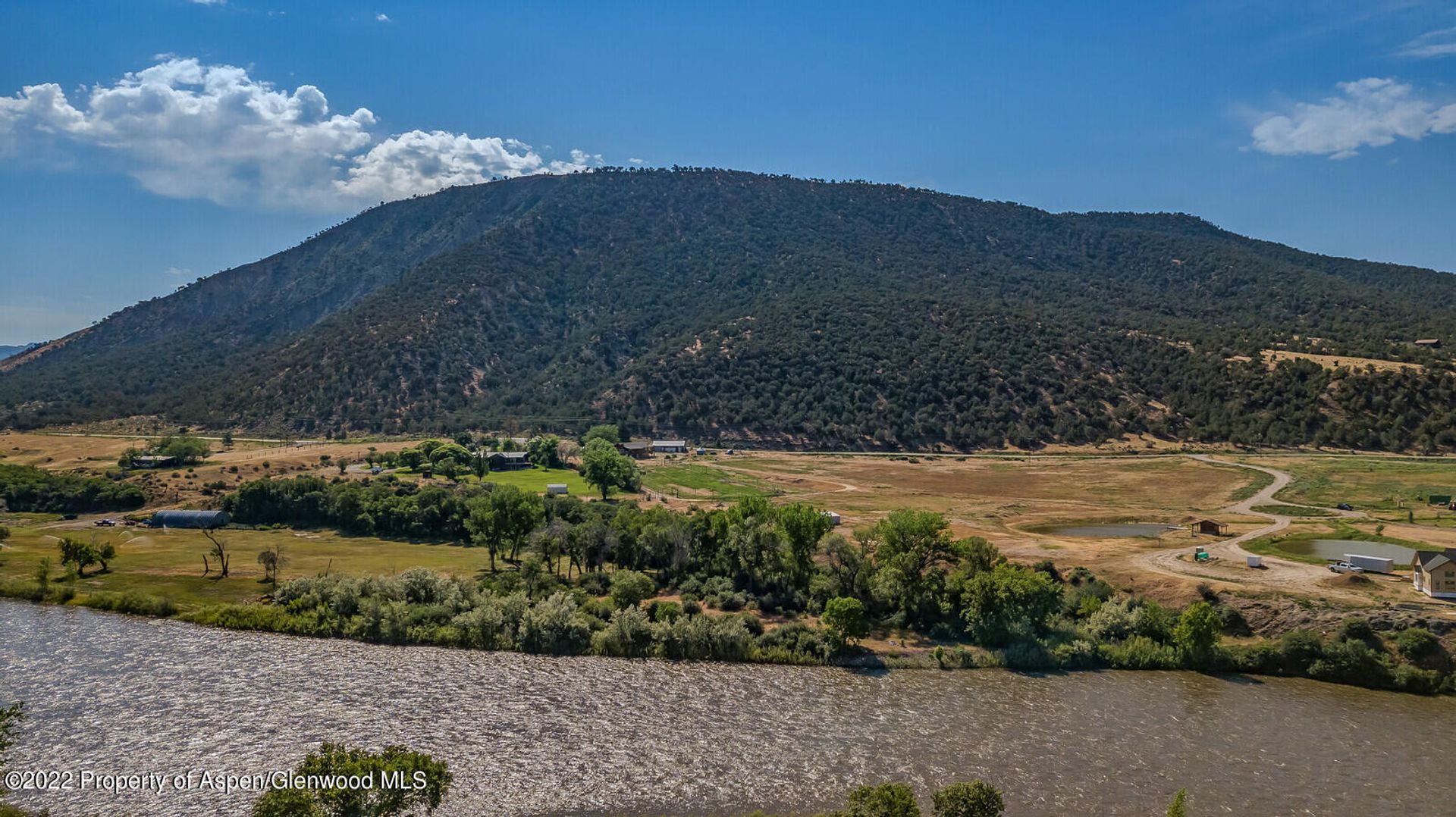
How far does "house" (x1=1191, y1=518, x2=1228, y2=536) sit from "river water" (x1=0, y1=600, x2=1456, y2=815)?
20.6 m

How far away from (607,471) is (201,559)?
30949mm

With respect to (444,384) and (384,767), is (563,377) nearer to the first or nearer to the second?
(444,384)

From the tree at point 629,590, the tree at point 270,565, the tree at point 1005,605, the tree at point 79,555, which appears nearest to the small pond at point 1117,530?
the tree at point 1005,605

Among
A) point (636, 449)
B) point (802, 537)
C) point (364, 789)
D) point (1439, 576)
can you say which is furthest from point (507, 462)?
point (1439, 576)

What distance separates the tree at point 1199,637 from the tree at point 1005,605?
18.7 feet

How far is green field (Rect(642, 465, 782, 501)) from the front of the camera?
239 feet

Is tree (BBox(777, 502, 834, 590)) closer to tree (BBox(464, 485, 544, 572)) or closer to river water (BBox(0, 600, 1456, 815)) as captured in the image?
river water (BBox(0, 600, 1456, 815))

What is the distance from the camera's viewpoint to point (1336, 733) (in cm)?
2884

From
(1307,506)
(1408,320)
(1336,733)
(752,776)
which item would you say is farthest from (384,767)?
(1408,320)

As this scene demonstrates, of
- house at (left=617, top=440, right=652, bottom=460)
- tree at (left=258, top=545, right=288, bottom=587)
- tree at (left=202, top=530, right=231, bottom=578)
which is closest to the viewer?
tree at (left=258, top=545, right=288, bottom=587)

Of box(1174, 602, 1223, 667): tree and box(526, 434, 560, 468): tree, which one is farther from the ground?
box(526, 434, 560, 468): tree

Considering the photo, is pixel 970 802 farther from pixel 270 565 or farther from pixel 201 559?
pixel 201 559

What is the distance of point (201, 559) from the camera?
5350 centimetres

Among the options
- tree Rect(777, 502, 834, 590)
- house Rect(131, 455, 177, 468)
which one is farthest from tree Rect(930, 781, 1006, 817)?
house Rect(131, 455, 177, 468)
